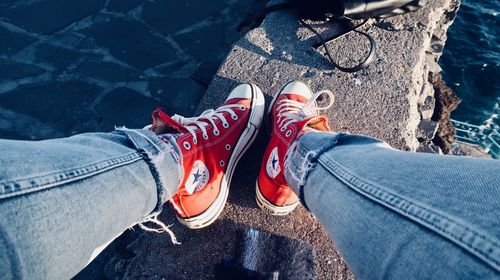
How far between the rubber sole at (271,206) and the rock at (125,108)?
1288mm

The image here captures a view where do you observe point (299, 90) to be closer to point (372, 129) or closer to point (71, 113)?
point (372, 129)

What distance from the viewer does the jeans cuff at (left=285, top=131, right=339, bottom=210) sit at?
4.80 ft

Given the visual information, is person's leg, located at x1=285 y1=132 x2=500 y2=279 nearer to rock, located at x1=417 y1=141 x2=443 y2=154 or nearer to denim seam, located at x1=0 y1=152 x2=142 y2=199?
denim seam, located at x1=0 y1=152 x2=142 y2=199

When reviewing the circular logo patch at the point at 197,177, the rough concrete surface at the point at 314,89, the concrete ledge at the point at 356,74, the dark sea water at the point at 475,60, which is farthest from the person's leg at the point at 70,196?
the dark sea water at the point at 475,60

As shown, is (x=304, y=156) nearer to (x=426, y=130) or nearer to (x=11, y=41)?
(x=426, y=130)

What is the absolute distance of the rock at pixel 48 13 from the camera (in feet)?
10.8

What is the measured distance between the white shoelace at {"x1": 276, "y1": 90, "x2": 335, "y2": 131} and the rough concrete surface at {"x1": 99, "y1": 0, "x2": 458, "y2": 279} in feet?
0.63

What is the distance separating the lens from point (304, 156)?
1.51 meters

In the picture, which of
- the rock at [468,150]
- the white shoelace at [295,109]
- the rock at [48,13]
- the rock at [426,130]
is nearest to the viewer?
the white shoelace at [295,109]

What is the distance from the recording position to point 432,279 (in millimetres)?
840

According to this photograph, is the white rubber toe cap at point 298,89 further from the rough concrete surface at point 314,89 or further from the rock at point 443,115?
the rock at point 443,115

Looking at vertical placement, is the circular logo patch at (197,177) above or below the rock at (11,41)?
below

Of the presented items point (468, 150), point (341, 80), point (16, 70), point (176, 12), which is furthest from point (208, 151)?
point (468, 150)

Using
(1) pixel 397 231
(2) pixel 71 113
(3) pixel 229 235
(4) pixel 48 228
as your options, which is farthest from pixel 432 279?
(2) pixel 71 113
